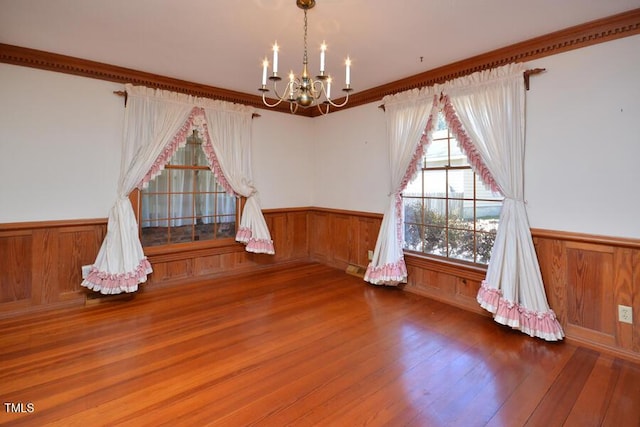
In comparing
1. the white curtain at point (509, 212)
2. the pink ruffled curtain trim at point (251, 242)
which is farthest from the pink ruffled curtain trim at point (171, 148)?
the white curtain at point (509, 212)

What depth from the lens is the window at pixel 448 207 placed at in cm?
328

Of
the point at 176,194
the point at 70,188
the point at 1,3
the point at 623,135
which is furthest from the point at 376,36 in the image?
the point at 70,188

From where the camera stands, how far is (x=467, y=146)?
321 cm

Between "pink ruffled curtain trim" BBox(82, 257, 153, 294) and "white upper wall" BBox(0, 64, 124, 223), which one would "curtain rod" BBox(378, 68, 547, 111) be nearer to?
"white upper wall" BBox(0, 64, 124, 223)

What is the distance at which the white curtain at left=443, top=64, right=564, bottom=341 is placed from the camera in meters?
2.70

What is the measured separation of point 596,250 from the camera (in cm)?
250

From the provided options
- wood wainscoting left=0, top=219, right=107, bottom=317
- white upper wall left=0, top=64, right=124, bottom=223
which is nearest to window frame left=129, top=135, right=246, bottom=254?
white upper wall left=0, top=64, right=124, bottom=223

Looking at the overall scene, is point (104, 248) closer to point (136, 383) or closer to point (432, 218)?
point (136, 383)

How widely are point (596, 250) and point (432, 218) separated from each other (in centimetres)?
153

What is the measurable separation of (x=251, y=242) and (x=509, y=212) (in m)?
3.15

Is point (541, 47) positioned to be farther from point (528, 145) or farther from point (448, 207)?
point (448, 207)

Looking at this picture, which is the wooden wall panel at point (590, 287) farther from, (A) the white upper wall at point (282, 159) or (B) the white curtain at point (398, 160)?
(A) the white upper wall at point (282, 159)

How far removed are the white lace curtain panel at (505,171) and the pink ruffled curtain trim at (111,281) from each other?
3604mm

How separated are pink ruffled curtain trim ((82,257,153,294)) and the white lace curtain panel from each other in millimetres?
3604
